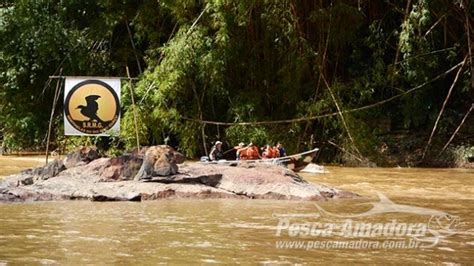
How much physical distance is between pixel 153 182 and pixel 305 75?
937cm

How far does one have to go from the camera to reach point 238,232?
782cm

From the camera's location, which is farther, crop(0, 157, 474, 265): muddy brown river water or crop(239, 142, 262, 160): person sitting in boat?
crop(239, 142, 262, 160): person sitting in boat

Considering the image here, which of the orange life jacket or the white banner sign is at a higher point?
the white banner sign

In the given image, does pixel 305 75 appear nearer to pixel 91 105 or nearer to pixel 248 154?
pixel 248 154

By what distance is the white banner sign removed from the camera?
1327 cm

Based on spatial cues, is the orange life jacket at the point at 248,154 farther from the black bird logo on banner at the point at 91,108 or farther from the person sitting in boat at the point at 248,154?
the black bird logo on banner at the point at 91,108

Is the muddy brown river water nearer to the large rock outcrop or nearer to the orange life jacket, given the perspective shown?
the large rock outcrop

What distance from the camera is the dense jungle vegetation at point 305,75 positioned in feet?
Result: 60.8

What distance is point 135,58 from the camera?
22250 mm

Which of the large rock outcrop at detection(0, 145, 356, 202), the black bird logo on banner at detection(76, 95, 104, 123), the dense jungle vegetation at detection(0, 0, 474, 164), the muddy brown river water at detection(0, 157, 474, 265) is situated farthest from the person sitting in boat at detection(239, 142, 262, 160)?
the muddy brown river water at detection(0, 157, 474, 265)

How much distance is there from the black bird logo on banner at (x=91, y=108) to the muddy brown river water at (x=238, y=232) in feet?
11.1

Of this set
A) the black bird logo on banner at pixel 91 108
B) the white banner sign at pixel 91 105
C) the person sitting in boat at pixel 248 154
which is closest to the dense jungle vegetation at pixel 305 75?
the person sitting in boat at pixel 248 154

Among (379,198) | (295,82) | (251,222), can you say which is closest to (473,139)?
(295,82)

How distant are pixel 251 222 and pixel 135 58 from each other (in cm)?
1444
